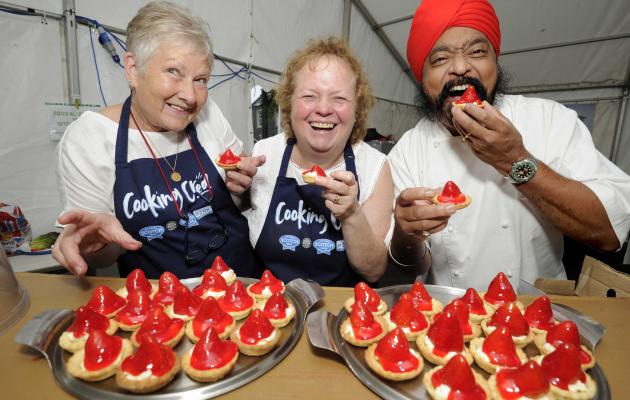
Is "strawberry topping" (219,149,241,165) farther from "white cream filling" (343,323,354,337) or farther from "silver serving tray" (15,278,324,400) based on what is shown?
"white cream filling" (343,323,354,337)

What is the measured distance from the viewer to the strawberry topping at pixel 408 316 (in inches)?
53.3

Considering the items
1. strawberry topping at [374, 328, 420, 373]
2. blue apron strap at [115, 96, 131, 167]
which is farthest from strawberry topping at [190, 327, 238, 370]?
blue apron strap at [115, 96, 131, 167]

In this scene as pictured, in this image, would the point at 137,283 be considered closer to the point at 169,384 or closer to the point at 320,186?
the point at 169,384

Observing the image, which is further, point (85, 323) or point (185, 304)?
point (185, 304)

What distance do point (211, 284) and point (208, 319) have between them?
0.32 meters

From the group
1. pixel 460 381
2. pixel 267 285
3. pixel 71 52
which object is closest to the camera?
pixel 460 381

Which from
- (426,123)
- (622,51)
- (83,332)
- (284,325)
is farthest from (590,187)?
(622,51)

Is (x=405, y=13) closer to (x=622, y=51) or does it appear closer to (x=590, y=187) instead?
(x=622, y=51)

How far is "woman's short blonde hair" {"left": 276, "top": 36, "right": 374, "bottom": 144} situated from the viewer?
218 cm

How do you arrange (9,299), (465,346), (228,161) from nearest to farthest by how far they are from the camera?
(465,346) < (9,299) < (228,161)

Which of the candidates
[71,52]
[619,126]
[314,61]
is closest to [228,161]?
[314,61]

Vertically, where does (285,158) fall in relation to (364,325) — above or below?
above

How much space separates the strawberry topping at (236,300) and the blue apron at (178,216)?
753 mm

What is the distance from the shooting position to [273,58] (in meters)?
6.52
